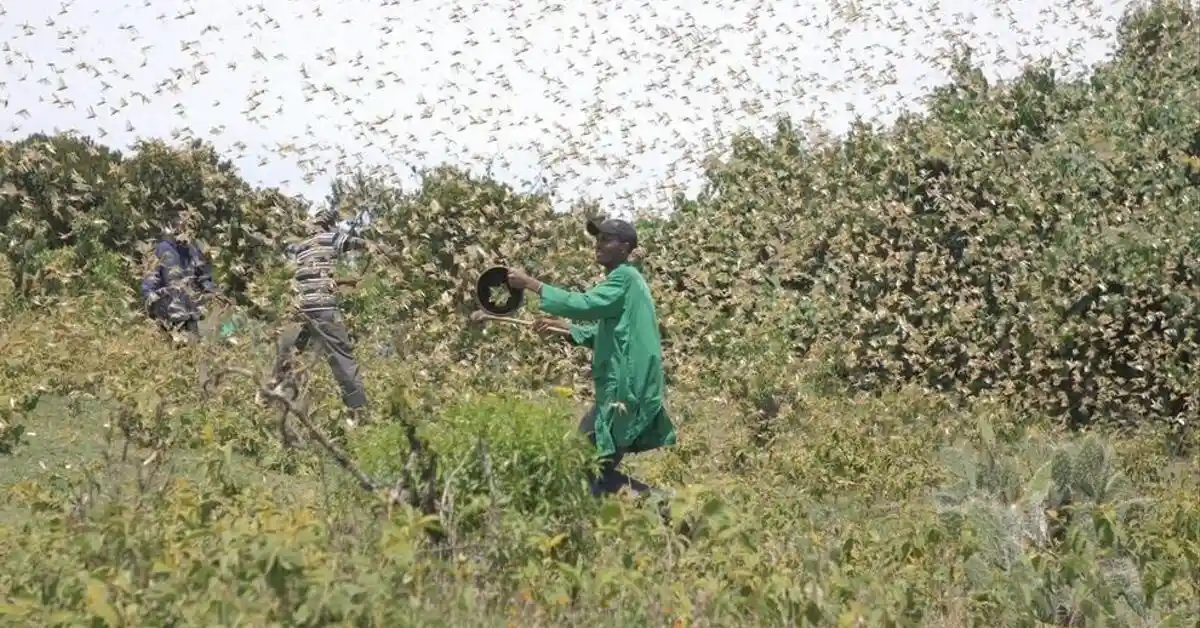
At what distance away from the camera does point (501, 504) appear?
5.53 metres

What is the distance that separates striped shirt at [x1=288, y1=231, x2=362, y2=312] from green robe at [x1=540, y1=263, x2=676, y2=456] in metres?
3.78

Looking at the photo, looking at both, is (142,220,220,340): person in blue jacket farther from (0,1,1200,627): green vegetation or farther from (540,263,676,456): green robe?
(540,263,676,456): green robe

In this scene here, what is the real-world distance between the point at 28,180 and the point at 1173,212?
12558 mm

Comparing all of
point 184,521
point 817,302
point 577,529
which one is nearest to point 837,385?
point 817,302

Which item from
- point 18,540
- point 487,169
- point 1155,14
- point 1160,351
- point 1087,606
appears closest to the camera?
point 18,540

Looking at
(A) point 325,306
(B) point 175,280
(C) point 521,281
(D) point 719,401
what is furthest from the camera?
(B) point 175,280

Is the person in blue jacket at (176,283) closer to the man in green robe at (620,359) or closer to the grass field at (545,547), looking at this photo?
the grass field at (545,547)

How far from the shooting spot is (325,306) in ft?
34.5

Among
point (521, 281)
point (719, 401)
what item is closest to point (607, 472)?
point (521, 281)

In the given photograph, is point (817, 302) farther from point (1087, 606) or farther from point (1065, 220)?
point (1087, 606)

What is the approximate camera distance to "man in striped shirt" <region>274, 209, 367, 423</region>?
10406mm

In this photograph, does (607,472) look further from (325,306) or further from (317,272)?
(317,272)

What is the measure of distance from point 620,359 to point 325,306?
3910 millimetres

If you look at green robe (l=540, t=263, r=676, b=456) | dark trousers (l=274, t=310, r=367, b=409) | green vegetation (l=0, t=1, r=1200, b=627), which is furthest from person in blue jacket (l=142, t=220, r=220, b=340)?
green robe (l=540, t=263, r=676, b=456)
